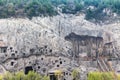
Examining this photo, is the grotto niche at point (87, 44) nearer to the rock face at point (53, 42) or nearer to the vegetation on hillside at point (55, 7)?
the rock face at point (53, 42)

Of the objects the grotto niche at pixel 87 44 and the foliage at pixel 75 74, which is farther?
the grotto niche at pixel 87 44

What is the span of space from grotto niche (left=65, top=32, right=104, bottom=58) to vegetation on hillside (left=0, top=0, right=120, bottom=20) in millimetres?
3738

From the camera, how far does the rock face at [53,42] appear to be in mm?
35344

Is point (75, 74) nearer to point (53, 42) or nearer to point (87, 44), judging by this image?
point (53, 42)

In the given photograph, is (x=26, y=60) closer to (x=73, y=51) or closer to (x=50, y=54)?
(x=50, y=54)

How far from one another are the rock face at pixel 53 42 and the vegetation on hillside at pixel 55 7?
3.52 feet

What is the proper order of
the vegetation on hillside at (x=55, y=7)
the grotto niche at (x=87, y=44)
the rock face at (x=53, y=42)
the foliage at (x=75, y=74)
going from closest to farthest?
the foliage at (x=75, y=74) < the rock face at (x=53, y=42) < the grotto niche at (x=87, y=44) < the vegetation on hillside at (x=55, y=7)

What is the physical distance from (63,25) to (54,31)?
6.24 ft

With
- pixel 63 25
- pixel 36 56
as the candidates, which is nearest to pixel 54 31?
pixel 63 25

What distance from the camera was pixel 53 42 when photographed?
36875 millimetres

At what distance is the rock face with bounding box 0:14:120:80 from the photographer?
3534 cm

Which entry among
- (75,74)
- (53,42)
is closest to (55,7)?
(53,42)

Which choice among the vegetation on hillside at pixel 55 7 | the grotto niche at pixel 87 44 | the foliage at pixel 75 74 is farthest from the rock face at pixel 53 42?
the foliage at pixel 75 74

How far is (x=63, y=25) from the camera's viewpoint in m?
40.6
